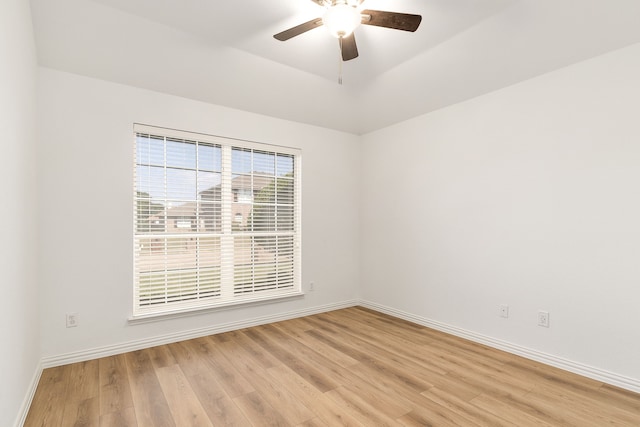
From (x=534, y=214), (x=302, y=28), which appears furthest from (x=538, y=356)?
(x=302, y=28)

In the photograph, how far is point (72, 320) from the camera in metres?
2.79

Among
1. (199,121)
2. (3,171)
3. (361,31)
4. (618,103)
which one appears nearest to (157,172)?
(199,121)

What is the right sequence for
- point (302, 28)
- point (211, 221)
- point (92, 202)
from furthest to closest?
point (211, 221) < point (92, 202) < point (302, 28)

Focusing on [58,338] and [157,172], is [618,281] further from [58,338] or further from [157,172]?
[58,338]

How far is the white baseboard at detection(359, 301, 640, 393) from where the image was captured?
2393mm

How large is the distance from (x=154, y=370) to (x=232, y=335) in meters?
0.93

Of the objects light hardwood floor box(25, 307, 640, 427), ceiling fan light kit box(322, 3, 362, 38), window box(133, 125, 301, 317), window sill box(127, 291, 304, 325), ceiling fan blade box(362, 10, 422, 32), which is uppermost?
ceiling fan blade box(362, 10, 422, 32)

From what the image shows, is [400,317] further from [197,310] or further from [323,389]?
[197,310]

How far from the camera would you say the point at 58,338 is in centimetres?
273

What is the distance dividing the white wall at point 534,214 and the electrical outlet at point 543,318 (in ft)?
0.13

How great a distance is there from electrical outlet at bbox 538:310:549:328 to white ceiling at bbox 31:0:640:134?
7.03 ft

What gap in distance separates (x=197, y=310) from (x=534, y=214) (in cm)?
347

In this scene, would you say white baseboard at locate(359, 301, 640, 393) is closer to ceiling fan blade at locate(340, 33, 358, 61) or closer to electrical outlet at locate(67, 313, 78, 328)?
ceiling fan blade at locate(340, 33, 358, 61)

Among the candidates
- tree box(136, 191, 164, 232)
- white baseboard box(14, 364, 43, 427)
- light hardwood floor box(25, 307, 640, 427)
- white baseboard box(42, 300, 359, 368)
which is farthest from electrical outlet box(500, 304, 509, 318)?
white baseboard box(14, 364, 43, 427)
